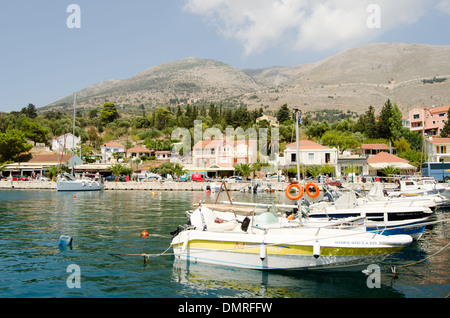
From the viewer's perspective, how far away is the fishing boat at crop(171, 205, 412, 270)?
39.1 feet

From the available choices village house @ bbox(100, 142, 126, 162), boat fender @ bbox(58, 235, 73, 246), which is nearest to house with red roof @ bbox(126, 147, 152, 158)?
village house @ bbox(100, 142, 126, 162)

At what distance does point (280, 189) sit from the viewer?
57.3 metres

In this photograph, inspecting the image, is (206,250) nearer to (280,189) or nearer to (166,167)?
(280,189)

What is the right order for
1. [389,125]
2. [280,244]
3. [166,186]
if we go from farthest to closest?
[389,125], [166,186], [280,244]

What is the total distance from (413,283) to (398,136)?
255ft

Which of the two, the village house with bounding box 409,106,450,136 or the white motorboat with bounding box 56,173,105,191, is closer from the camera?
→ the white motorboat with bounding box 56,173,105,191

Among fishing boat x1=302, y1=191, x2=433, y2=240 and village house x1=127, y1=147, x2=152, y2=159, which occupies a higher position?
village house x1=127, y1=147, x2=152, y2=159

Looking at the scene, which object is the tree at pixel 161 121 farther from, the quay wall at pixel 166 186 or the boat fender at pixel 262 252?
the boat fender at pixel 262 252

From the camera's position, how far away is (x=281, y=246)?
12.2 meters

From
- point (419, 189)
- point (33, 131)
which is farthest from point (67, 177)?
point (419, 189)

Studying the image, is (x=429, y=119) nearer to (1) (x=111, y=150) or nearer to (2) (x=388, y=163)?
(2) (x=388, y=163)

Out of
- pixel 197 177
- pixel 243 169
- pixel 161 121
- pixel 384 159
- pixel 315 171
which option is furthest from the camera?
pixel 161 121

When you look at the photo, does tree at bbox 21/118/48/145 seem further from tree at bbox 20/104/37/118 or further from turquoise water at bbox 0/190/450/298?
turquoise water at bbox 0/190/450/298

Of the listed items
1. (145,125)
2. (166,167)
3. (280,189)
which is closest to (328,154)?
(280,189)
